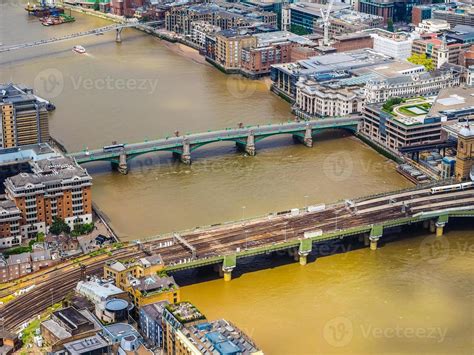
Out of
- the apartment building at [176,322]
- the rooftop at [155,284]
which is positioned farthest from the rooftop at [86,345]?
the rooftop at [155,284]

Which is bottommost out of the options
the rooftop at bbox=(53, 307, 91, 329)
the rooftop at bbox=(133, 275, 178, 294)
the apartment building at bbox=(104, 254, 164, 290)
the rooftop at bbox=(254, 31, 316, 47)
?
the apartment building at bbox=(104, 254, 164, 290)

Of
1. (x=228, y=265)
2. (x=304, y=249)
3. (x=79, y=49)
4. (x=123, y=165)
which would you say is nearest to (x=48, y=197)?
(x=123, y=165)

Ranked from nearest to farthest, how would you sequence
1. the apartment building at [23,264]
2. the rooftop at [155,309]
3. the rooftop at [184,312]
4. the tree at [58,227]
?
the rooftop at [184,312], the rooftop at [155,309], the apartment building at [23,264], the tree at [58,227]

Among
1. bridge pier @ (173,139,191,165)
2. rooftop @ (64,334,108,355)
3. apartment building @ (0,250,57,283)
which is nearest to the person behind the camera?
rooftop @ (64,334,108,355)

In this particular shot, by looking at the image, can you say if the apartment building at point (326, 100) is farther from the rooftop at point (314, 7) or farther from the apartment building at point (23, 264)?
the apartment building at point (23, 264)

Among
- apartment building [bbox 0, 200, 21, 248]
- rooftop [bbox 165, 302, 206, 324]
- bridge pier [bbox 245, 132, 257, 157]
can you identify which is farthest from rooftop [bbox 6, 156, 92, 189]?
rooftop [bbox 165, 302, 206, 324]

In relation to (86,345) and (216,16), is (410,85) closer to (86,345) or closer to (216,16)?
(216,16)

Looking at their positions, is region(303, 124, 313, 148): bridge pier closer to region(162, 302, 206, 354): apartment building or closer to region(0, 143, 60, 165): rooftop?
region(0, 143, 60, 165): rooftop
